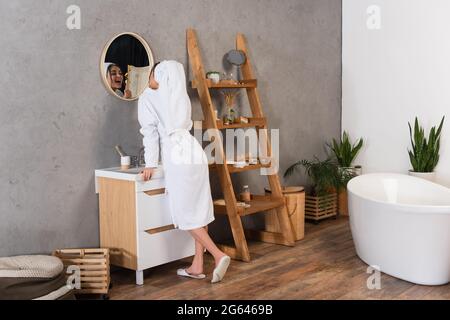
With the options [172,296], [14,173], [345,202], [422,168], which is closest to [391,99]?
[422,168]

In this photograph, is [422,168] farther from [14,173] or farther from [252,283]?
[14,173]

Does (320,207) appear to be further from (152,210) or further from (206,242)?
(152,210)

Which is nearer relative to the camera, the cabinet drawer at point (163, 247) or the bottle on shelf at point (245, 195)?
the cabinet drawer at point (163, 247)

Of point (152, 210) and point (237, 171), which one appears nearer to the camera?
point (152, 210)

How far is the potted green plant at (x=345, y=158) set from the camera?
19.2 ft

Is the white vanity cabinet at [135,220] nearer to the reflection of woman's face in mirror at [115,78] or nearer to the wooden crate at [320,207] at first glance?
the reflection of woman's face in mirror at [115,78]

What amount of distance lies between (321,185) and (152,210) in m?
2.32

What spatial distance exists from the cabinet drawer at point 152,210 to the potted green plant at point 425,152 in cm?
293

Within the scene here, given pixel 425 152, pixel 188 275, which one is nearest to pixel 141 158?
pixel 188 275

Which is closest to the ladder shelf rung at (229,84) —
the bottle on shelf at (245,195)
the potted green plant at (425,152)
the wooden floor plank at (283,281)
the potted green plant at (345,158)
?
the bottle on shelf at (245,195)

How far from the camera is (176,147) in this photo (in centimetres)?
364

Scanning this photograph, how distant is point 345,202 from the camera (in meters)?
5.88

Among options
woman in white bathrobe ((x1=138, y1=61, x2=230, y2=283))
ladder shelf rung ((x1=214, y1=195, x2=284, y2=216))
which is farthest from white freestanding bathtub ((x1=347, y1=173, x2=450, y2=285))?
woman in white bathrobe ((x1=138, y1=61, x2=230, y2=283))
